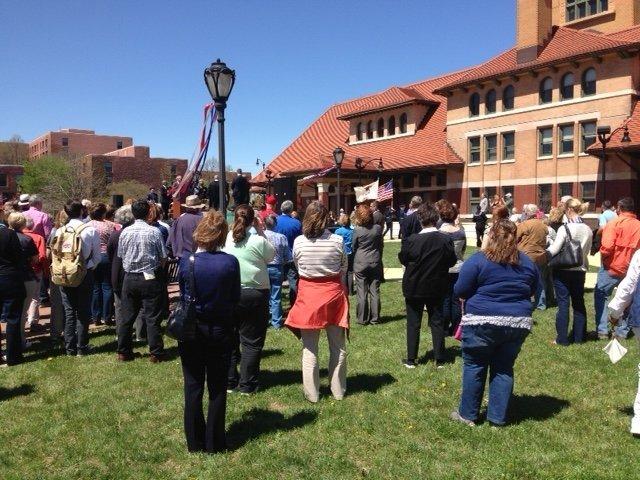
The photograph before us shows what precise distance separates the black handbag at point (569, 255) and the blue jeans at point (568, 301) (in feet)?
A: 0.41

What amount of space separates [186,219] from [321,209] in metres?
3.13

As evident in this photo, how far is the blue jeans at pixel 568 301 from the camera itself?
7590 mm

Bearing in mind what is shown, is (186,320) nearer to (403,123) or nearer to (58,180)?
(403,123)

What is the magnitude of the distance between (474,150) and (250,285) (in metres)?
30.7

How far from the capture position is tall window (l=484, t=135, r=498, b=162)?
32938mm

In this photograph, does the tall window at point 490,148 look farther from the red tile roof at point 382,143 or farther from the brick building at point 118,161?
the brick building at point 118,161

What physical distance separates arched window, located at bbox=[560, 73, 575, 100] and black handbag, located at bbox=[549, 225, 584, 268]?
2494 centimetres

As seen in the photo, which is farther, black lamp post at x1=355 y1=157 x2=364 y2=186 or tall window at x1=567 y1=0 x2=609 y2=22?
tall window at x1=567 y1=0 x2=609 y2=22

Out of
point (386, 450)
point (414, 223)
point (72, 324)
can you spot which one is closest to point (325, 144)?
point (414, 223)

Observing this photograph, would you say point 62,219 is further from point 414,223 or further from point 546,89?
point 546,89

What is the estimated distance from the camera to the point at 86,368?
23.2ft

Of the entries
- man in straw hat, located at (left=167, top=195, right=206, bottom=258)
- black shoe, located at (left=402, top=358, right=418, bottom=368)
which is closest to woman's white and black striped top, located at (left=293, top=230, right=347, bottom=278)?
black shoe, located at (left=402, top=358, right=418, bottom=368)

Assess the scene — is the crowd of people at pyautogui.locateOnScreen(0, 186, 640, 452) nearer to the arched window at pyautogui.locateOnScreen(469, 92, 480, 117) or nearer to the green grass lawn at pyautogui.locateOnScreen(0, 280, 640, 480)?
the green grass lawn at pyautogui.locateOnScreen(0, 280, 640, 480)

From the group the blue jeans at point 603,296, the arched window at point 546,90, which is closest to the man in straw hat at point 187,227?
the blue jeans at point 603,296
